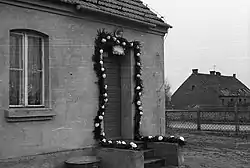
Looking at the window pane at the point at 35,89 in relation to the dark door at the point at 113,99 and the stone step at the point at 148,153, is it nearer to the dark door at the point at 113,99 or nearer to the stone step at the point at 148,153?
the dark door at the point at 113,99

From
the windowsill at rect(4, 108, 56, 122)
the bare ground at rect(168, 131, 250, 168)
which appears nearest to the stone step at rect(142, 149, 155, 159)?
the bare ground at rect(168, 131, 250, 168)

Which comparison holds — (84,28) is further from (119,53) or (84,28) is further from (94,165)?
(94,165)

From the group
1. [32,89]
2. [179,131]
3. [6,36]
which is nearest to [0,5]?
[6,36]

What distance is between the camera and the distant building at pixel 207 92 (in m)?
62.4

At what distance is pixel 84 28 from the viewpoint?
9633 millimetres

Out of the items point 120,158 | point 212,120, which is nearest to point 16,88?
point 120,158

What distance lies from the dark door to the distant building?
169 ft

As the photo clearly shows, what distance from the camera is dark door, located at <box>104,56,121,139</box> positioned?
1080 centimetres

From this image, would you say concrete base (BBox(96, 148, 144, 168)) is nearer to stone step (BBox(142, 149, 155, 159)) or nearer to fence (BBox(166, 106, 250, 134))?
Result: stone step (BBox(142, 149, 155, 159))

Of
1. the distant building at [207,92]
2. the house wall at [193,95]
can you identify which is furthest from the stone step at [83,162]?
the house wall at [193,95]

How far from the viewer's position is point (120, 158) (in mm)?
9047

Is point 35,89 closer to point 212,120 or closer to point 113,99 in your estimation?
point 113,99

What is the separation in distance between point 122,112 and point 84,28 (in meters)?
2.99

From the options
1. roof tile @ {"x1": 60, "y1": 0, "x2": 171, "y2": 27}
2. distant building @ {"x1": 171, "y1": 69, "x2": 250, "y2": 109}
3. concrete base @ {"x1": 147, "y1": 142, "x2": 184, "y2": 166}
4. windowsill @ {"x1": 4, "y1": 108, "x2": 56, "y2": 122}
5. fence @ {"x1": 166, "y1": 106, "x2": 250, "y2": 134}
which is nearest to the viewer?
windowsill @ {"x1": 4, "y1": 108, "x2": 56, "y2": 122}
